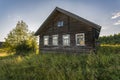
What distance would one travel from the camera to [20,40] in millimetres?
34031

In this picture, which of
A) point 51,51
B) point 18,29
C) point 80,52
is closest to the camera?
point 80,52

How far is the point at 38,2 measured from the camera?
18016 millimetres

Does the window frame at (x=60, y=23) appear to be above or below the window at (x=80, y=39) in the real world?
above

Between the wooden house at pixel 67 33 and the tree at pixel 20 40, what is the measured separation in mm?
9882

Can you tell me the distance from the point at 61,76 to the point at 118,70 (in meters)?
3.53

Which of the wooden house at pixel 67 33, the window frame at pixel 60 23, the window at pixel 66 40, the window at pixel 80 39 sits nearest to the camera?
the wooden house at pixel 67 33

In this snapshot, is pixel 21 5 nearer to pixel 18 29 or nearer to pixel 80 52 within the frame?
pixel 80 52

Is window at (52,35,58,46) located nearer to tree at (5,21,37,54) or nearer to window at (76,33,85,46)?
window at (76,33,85,46)

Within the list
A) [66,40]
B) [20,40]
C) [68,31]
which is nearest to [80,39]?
[68,31]

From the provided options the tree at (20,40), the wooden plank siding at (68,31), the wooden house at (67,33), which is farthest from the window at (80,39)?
the tree at (20,40)

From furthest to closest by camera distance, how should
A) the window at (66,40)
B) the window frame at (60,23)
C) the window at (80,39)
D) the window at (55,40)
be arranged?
1. the window at (55,40)
2. the window frame at (60,23)
3. the window at (66,40)
4. the window at (80,39)

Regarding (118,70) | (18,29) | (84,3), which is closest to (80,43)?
(84,3)

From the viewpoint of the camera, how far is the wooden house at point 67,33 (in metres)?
16.8

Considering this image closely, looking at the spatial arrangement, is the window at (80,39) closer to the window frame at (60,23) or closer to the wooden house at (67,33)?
the wooden house at (67,33)
